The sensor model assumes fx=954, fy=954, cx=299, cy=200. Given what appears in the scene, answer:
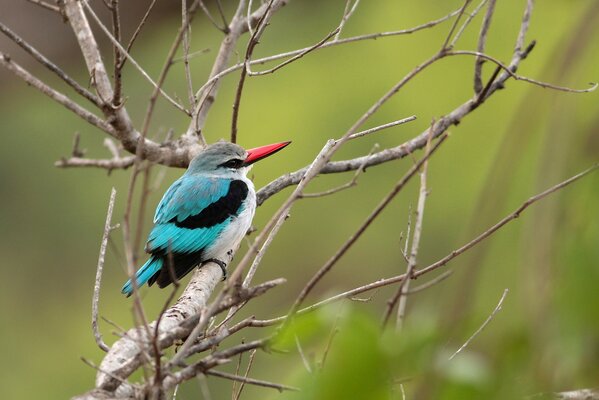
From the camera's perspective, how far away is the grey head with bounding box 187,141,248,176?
13.1 ft

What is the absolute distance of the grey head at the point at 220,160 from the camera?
4004 mm

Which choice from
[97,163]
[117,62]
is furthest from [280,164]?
[117,62]

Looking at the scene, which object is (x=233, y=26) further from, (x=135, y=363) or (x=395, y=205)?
(x=395, y=205)

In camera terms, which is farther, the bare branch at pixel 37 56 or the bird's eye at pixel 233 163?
the bird's eye at pixel 233 163

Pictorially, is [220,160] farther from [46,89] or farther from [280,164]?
[280,164]

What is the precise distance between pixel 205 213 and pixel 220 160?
0.24 meters

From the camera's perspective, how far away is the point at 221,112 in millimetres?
10953

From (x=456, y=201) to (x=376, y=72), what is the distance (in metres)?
1.53

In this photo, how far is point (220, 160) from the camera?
4.11 meters

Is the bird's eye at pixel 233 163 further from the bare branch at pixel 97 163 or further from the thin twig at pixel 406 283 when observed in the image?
the thin twig at pixel 406 283

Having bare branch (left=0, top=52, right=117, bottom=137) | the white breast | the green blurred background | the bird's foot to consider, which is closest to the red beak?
the white breast

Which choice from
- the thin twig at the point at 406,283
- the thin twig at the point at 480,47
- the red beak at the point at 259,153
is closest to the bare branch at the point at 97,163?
the red beak at the point at 259,153

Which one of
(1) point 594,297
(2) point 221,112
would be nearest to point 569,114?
(1) point 594,297

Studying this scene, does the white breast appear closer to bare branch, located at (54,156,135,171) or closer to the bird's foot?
the bird's foot
